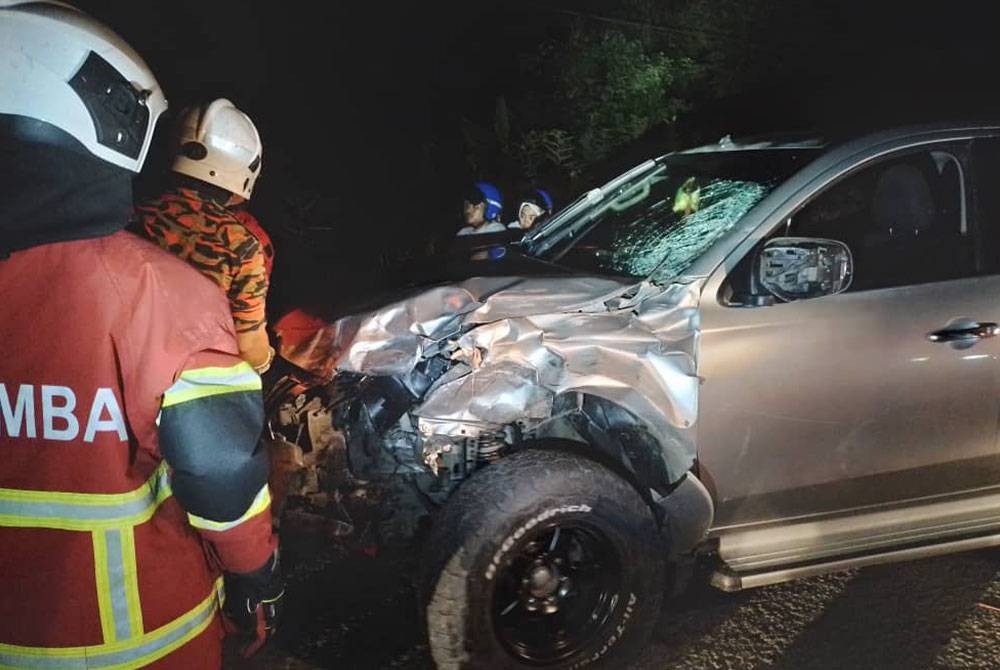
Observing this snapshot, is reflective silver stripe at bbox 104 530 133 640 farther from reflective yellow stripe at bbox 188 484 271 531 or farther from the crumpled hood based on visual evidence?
the crumpled hood

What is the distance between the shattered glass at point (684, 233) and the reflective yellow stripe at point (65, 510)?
1.97 m

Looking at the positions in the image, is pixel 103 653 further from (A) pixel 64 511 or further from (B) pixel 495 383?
(B) pixel 495 383

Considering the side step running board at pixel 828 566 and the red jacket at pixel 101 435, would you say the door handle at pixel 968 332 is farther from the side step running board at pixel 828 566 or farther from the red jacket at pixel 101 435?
the red jacket at pixel 101 435

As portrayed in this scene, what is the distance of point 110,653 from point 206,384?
0.57 metres

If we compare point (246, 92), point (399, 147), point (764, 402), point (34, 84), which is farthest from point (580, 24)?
point (34, 84)

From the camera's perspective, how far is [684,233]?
327 centimetres

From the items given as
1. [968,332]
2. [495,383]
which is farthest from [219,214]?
[968,332]

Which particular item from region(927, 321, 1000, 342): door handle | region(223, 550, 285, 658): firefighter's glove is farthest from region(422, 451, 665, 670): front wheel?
region(927, 321, 1000, 342): door handle

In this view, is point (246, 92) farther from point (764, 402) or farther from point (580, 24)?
point (764, 402)

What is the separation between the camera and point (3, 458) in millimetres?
1615

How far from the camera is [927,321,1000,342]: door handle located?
10.1 feet

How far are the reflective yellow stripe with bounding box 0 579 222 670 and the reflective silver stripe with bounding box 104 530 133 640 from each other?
3cm

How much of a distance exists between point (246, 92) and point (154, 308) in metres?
12.6

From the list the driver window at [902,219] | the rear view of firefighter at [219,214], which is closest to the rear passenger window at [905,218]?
the driver window at [902,219]
